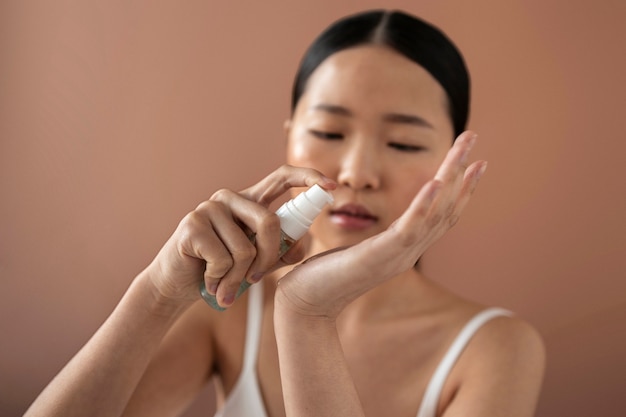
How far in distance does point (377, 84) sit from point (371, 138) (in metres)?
0.07

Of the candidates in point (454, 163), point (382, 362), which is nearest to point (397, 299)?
point (382, 362)

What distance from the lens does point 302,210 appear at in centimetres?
64

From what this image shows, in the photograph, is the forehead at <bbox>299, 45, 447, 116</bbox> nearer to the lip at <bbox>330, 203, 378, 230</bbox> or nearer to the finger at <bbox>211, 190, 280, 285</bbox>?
the lip at <bbox>330, 203, 378, 230</bbox>

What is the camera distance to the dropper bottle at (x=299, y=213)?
2.08 ft

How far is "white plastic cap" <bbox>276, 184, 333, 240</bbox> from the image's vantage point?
0.63m

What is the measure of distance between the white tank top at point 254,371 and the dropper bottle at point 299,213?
31 cm

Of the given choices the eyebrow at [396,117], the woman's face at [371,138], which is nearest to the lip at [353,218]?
the woman's face at [371,138]

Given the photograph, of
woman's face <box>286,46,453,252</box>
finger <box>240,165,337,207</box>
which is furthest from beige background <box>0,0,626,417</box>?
finger <box>240,165,337,207</box>

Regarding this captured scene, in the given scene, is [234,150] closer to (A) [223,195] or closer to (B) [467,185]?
(A) [223,195]

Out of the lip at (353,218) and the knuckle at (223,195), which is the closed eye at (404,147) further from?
the knuckle at (223,195)

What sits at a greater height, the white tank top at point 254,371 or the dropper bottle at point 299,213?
the dropper bottle at point 299,213

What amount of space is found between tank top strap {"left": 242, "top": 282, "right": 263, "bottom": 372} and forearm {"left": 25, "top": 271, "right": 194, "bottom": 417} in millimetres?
165

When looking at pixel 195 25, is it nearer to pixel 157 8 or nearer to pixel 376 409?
pixel 157 8

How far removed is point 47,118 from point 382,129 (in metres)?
0.68
